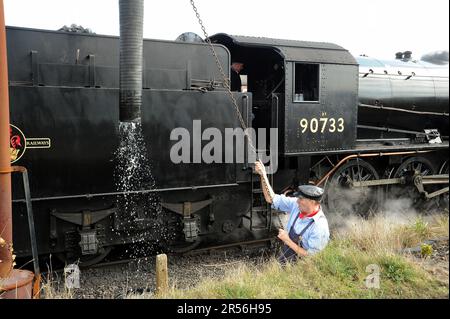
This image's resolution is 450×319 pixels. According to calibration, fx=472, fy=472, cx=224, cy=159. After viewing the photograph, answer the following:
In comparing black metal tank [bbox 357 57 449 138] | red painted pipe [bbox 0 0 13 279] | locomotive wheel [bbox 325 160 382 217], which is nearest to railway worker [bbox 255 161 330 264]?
red painted pipe [bbox 0 0 13 279]

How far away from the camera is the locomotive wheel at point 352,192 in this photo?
6941 mm

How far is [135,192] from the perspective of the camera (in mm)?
4945

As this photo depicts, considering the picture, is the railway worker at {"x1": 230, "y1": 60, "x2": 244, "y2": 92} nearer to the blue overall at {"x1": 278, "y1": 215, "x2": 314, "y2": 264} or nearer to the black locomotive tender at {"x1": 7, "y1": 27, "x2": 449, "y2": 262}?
the black locomotive tender at {"x1": 7, "y1": 27, "x2": 449, "y2": 262}

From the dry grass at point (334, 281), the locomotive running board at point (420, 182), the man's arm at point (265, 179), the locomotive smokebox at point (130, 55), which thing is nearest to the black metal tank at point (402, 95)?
the locomotive running board at point (420, 182)

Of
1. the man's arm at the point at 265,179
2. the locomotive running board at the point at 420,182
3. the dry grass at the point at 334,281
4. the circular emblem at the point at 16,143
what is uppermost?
the circular emblem at the point at 16,143

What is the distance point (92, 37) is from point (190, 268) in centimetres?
277

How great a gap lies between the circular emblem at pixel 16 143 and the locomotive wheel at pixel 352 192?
13.9 feet

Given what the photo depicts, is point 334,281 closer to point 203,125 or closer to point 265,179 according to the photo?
point 265,179

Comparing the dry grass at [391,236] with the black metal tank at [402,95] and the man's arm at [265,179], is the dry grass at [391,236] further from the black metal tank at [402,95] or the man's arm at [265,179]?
the black metal tank at [402,95]

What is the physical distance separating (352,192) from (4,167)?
199 inches

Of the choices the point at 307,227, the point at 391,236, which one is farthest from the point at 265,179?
the point at 391,236

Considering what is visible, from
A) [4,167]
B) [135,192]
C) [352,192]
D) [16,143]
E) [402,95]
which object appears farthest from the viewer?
[402,95]

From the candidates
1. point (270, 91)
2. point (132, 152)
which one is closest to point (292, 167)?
point (270, 91)

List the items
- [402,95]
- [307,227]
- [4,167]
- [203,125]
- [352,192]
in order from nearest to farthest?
[4,167] < [307,227] < [203,125] < [352,192] < [402,95]
